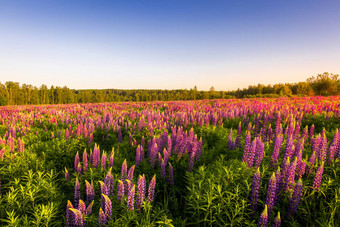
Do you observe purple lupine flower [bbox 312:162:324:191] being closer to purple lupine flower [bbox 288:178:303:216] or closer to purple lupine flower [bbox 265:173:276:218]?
purple lupine flower [bbox 288:178:303:216]

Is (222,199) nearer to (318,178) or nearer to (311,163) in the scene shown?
(318,178)

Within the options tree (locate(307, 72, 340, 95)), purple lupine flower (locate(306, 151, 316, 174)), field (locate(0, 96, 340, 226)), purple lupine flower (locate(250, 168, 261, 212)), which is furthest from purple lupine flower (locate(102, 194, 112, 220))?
tree (locate(307, 72, 340, 95))

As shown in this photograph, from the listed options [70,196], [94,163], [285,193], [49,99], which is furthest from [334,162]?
[49,99]

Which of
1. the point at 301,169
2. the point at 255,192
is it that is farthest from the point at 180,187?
the point at 301,169

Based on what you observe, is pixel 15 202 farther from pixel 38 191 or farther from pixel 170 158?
pixel 170 158

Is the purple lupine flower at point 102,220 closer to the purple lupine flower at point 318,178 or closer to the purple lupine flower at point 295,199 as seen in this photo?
the purple lupine flower at point 295,199

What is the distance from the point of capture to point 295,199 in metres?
2.12

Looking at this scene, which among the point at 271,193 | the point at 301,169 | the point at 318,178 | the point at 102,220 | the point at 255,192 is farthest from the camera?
the point at 301,169

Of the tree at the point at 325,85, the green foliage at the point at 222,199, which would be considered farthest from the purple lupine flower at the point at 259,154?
the tree at the point at 325,85

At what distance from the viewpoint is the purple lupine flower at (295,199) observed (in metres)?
2.08

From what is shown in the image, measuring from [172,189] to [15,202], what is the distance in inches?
90.0

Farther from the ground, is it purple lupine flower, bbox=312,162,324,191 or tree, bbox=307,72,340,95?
tree, bbox=307,72,340,95

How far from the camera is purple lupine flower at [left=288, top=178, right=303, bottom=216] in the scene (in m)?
2.08

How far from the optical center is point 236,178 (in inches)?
102
